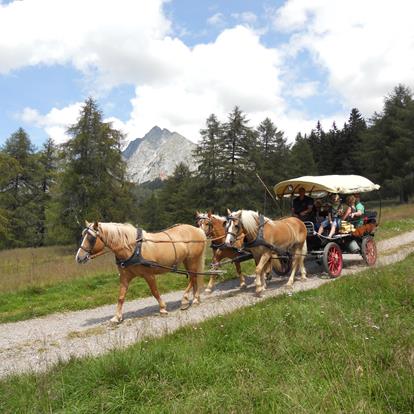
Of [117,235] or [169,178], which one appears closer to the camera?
[117,235]

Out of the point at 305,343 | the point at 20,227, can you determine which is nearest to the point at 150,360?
the point at 305,343

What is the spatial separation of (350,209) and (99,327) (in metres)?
8.11

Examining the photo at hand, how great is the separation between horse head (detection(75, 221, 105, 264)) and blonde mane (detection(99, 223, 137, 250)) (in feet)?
0.46

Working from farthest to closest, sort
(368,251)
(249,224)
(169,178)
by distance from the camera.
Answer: (169,178) < (368,251) < (249,224)

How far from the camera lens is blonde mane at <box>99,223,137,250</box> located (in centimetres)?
834

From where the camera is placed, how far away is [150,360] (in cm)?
486

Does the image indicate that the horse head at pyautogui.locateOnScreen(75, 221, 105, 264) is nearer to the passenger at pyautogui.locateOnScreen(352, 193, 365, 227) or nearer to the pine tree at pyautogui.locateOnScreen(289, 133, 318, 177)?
the passenger at pyautogui.locateOnScreen(352, 193, 365, 227)

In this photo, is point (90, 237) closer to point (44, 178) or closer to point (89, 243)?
point (89, 243)

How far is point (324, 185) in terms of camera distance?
11.6m

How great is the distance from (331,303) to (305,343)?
204 cm

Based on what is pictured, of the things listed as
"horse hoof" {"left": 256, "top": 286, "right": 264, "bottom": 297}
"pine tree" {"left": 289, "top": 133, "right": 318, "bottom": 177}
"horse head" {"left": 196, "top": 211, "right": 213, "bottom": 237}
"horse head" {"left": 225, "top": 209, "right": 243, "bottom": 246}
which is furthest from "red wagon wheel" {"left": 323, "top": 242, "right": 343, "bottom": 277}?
"pine tree" {"left": 289, "top": 133, "right": 318, "bottom": 177}

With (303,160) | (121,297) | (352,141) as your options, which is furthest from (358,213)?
(352,141)

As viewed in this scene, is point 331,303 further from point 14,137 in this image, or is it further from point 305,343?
point 14,137

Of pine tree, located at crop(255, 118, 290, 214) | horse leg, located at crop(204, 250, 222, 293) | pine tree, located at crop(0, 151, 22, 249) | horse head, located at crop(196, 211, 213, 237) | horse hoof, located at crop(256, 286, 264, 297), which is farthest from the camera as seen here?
pine tree, located at crop(255, 118, 290, 214)
